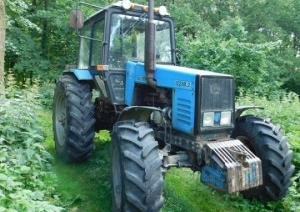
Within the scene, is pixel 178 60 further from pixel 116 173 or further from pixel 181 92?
pixel 116 173

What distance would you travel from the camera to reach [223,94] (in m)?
4.11

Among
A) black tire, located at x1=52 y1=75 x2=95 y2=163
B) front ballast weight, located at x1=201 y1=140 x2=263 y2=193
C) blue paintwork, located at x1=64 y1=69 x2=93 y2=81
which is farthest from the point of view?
blue paintwork, located at x1=64 y1=69 x2=93 y2=81

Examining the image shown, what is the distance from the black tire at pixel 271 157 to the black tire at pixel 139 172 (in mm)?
1405

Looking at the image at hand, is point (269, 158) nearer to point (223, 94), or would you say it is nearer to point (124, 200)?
point (223, 94)

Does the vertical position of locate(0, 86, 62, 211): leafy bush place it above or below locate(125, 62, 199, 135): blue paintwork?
below

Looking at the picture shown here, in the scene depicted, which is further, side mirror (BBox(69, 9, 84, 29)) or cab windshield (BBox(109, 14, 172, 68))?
cab windshield (BBox(109, 14, 172, 68))

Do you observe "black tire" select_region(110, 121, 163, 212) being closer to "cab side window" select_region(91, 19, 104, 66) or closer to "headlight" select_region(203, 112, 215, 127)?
"headlight" select_region(203, 112, 215, 127)

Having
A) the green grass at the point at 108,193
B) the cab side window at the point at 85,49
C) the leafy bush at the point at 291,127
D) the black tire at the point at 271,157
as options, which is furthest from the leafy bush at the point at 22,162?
the leafy bush at the point at 291,127

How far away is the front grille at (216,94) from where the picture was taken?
3924 millimetres

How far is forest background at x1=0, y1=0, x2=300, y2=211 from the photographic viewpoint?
4504 mm

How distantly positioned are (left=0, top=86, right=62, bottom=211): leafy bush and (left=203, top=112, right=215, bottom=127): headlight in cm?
173

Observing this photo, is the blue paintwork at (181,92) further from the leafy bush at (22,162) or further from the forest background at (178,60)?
the leafy bush at (22,162)

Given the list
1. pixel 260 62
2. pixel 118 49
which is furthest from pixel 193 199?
pixel 260 62

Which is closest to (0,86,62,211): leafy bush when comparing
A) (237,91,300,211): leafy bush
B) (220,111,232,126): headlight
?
(220,111,232,126): headlight
